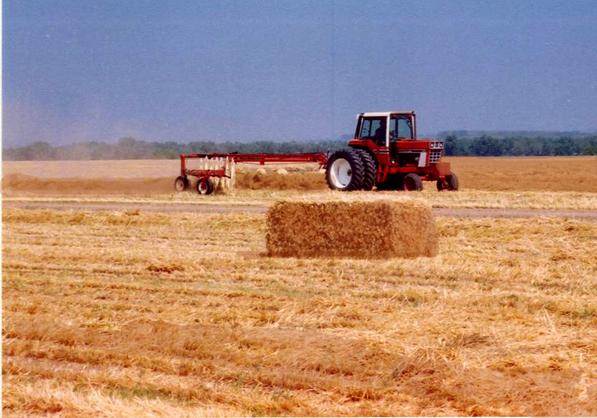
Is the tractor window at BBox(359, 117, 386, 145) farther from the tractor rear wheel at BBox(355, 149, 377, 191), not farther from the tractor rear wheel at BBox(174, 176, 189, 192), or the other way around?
the tractor rear wheel at BBox(174, 176, 189, 192)

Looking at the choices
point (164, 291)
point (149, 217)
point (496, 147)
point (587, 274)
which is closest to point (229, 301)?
point (164, 291)

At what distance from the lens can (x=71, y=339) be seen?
27.9 ft

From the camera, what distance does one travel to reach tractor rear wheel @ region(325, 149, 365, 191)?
2803 centimetres

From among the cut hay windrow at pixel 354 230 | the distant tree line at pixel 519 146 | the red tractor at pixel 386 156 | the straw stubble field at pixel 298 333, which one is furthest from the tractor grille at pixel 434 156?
the distant tree line at pixel 519 146

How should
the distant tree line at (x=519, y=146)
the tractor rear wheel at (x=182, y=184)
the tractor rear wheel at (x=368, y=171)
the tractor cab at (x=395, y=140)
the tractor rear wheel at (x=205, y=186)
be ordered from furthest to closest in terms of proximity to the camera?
1. the distant tree line at (x=519, y=146)
2. the tractor rear wheel at (x=182, y=184)
3. the tractor rear wheel at (x=205, y=186)
4. the tractor cab at (x=395, y=140)
5. the tractor rear wheel at (x=368, y=171)

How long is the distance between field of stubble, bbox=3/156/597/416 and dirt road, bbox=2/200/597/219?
5.82m

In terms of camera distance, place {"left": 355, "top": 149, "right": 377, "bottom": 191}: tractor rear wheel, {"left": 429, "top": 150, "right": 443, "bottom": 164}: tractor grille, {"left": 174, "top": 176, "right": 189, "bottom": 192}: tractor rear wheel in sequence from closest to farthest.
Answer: {"left": 355, "top": 149, "right": 377, "bottom": 191}: tractor rear wheel
{"left": 429, "top": 150, "right": 443, "bottom": 164}: tractor grille
{"left": 174, "top": 176, "right": 189, "bottom": 192}: tractor rear wheel

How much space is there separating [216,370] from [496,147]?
84.9 metres

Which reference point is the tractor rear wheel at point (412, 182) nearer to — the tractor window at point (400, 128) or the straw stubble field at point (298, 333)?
the tractor window at point (400, 128)

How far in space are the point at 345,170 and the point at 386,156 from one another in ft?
3.86

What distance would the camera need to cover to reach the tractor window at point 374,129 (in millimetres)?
28828

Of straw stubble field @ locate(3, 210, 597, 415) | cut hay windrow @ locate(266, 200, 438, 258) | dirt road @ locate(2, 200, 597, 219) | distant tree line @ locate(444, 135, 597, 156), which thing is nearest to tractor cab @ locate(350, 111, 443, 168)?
dirt road @ locate(2, 200, 597, 219)

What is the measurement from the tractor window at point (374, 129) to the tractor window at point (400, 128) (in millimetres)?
315

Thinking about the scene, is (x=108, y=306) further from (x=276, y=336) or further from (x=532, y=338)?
(x=532, y=338)
